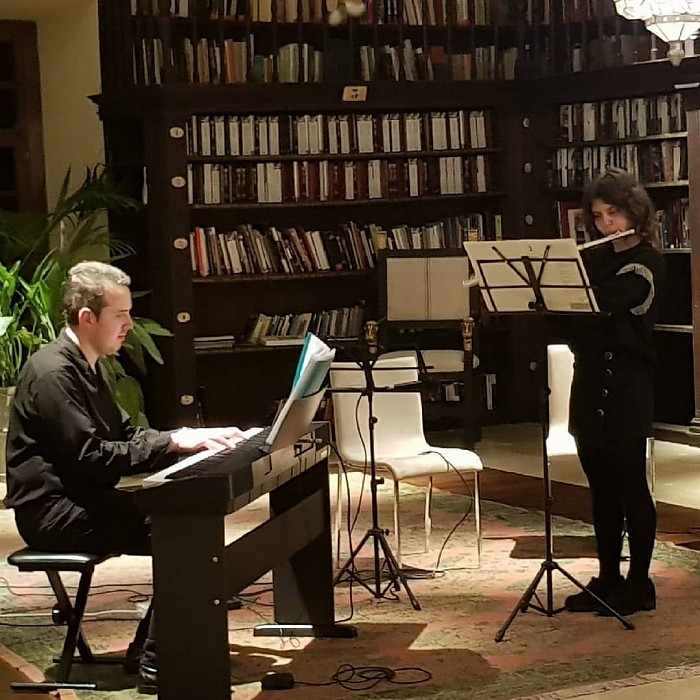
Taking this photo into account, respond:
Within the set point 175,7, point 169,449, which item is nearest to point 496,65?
point 175,7

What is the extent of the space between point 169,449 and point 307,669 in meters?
0.78

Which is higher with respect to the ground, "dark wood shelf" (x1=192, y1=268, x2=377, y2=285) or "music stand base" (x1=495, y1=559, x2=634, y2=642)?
"dark wood shelf" (x1=192, y1=268, x2=377, y2=285)

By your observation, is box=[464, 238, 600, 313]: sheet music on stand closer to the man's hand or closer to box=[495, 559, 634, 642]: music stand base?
box=[495, 559, 634, 642]: music stand base

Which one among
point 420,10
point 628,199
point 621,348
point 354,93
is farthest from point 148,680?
point 420,10

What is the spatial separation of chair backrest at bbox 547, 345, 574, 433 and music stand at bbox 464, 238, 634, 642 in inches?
51.0

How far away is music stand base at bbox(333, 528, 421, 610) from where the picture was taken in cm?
488

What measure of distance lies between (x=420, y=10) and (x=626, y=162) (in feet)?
5.05

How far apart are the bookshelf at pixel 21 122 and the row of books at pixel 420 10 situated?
34.8 inches

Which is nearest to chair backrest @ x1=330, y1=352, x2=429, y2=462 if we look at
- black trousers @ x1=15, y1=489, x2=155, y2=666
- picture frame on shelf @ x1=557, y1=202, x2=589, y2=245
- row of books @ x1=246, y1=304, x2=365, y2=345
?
black trousers @ x1=15, y1=489, x2=155, y2=666

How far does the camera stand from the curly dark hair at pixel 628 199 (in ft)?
15.1

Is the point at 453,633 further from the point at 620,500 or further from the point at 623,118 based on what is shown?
the point at 623,118

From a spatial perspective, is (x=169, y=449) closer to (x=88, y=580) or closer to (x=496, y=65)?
(x=88, y=580)

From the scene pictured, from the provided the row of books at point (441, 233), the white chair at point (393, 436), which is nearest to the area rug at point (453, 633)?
the white chair at point (393, 436)

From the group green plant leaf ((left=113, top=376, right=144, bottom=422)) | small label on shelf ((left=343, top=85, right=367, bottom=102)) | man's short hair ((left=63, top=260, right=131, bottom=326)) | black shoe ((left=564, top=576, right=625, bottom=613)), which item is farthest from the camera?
small label on shelf ((left=343, top=85, right=367, bottom=102))
